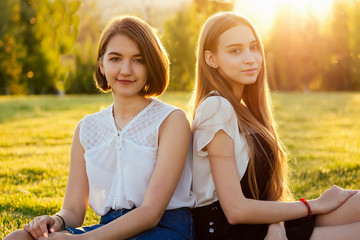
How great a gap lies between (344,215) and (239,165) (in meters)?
0.64

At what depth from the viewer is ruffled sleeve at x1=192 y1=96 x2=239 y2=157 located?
2.49 m

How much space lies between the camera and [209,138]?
2490mm

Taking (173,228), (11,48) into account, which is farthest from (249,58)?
(11,48)

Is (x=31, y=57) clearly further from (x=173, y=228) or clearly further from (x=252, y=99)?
(x=173, y=228)

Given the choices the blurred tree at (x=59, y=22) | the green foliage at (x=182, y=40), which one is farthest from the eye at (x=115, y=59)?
the green foliage at (x=182, y=40)

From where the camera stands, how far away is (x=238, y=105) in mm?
2695

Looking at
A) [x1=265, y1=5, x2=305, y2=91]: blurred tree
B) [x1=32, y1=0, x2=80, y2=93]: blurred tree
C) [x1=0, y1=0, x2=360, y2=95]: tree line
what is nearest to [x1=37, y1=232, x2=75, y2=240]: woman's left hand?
[x1=32, y1=0, x2=80, y2=93]: blurred tree

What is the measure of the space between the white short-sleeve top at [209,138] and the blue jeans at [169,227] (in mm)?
141

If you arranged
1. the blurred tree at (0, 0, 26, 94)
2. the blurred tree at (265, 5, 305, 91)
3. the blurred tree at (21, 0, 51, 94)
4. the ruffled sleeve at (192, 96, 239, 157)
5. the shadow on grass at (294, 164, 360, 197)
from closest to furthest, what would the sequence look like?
the ruffled sleeve at (192, 96, 239, 157) → the shadow on grass at (294, 164, 360, 197) → the blurred tree at (265, 5, 305, 91) → the blurred tree at (0, 0, 26, 94) → the blurred tree at (21, 0, 51, 94)

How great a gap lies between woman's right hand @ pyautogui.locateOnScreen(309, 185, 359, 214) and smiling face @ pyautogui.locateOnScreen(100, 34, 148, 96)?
3.84ft

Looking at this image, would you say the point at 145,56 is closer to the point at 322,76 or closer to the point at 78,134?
the point at 78,134

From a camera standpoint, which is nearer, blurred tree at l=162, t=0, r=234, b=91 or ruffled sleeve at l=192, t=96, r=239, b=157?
ruffled sleeve at l=192, t=96, r=239, b=157

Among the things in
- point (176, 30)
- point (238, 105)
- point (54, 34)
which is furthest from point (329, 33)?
point (238, 105)

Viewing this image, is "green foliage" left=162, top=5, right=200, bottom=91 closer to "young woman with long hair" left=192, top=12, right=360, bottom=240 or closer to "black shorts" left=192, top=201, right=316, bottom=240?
"young woman with long hair" left=192, top=12, right=360, bottom=240
